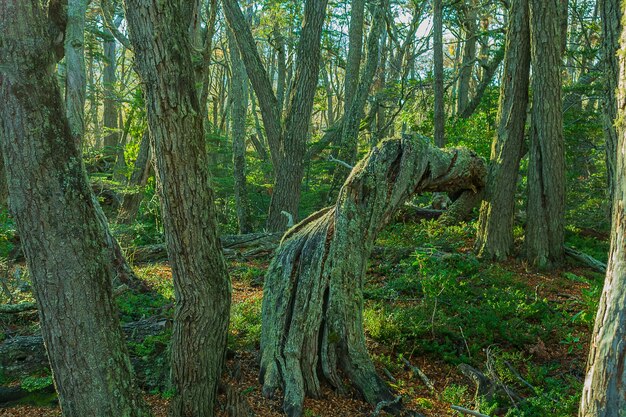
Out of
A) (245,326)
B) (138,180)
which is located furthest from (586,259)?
(138,180)

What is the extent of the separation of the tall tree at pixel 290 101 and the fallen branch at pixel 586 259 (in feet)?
15.6

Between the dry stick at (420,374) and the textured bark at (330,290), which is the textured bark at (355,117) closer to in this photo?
the textured bark at (330,290)

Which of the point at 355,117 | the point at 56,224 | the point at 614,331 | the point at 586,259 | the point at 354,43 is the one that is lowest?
the point at 586,259

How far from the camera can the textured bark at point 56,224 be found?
3.10m

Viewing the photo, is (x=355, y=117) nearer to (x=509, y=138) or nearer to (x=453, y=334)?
(x=509, y=138)

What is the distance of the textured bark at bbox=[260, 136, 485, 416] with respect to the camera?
506 centimetres

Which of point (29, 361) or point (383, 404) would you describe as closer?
point (383, 404)

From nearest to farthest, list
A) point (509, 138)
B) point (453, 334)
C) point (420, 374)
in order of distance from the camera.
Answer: point (420, 374) → point (453, 334) → point (509, 138)

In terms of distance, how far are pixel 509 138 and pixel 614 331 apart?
290 inches

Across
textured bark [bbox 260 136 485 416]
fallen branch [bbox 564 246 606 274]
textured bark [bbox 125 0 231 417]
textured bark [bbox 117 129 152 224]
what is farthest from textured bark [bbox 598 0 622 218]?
textured bark [bbox 117 129 152 224]

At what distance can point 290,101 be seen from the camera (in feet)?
30.3

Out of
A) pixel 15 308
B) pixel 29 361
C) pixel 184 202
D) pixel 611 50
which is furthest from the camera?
pixel 15 308

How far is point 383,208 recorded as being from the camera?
6.00 m

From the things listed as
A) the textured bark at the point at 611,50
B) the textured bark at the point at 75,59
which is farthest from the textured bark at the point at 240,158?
the textured bark at the point at 611,50
